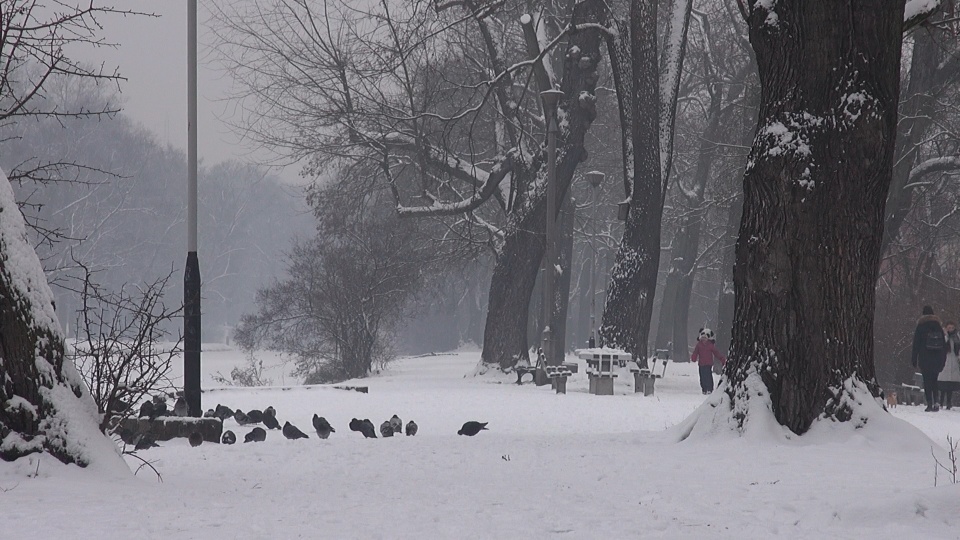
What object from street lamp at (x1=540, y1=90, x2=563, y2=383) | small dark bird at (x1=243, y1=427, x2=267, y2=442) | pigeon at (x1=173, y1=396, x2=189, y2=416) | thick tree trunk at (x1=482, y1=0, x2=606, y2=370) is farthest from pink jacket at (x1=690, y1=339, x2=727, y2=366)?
small dark bird at (x1=243, y1=427, x2=267, y2=442)

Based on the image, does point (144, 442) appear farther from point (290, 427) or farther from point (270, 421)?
point (270, 421)

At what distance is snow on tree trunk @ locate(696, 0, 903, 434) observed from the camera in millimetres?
8203

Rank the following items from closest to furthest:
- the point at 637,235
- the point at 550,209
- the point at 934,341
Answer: the point at 934,341, the point at 637,235, the point at 550,209

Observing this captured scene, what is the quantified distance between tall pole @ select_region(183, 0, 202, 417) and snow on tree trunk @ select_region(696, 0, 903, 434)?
5.79 metres

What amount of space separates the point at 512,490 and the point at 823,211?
338cm

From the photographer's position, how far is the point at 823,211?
8.20m

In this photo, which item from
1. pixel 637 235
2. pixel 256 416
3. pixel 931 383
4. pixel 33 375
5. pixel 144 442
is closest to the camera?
pixel 33 375

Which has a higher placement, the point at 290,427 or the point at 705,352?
the point at 705,352

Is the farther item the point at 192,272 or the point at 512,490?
the point at 192,272

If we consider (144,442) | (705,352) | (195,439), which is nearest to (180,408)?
(195,439)

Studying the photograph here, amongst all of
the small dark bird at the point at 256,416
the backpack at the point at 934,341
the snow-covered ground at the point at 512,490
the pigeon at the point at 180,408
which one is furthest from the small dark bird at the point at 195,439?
the backpack at the point at 934,341

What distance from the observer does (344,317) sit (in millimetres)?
28156

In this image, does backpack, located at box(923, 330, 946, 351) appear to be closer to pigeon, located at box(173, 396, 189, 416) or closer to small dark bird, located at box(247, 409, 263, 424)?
small dark bird, located at box(247, 409, 263, 424)

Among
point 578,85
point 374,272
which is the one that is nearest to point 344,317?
point 374,272
